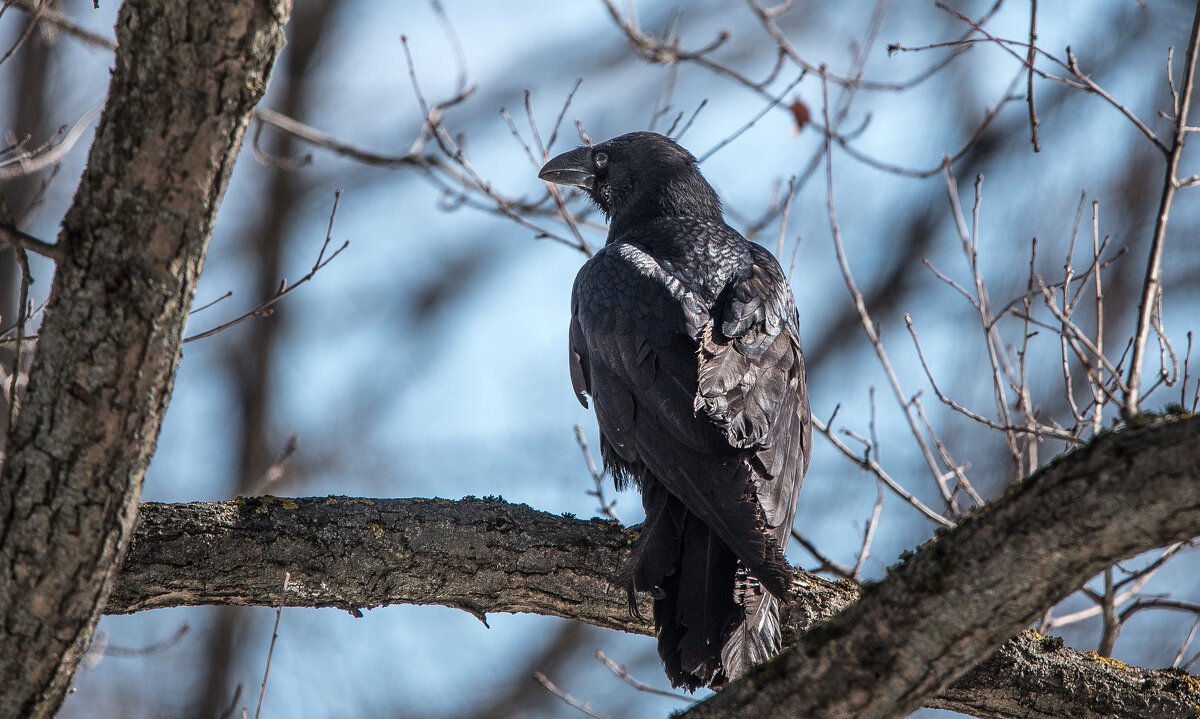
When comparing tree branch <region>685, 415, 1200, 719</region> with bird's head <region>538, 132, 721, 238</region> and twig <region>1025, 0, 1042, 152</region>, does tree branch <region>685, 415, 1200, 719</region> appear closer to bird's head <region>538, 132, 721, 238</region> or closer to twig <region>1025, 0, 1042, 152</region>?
twig <region>1025, 0, 1042, 152</region>

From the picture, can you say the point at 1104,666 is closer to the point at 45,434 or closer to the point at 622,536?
the point at 622,536

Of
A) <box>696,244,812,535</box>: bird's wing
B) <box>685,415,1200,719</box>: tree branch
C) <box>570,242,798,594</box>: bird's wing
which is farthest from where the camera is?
<box>696,244,812,535</box>: bird's wing

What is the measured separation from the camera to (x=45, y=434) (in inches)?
82.5

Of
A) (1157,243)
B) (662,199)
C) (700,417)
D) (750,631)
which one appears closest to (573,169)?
(662,199)

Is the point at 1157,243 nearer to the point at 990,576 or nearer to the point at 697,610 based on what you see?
the point at 990,576

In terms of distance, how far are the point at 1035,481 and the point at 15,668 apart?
83.4 inches

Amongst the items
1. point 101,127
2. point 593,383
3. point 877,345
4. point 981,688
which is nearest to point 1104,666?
point 981,688

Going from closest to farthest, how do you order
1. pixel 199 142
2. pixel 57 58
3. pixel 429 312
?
1. pixel 199 142
2. pixel 57 58
3. pixel 429 312

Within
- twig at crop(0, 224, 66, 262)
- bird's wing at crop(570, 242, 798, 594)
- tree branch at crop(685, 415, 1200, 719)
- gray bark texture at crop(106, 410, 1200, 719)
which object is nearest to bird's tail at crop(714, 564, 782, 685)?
bird's wing at crop(570, 242, 798, 594)

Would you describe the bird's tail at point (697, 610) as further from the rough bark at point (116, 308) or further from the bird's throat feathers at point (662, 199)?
the bird's throat feathers at point (662, 199)

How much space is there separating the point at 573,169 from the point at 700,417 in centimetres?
228

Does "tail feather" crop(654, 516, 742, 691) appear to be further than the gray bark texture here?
Yes

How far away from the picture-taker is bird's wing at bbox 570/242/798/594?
3.27 meters

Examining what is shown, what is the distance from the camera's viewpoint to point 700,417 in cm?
357
